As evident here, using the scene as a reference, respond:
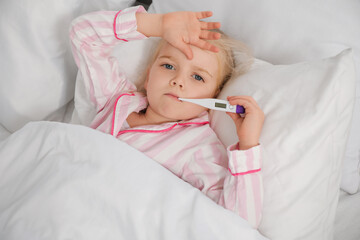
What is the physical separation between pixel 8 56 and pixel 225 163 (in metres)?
0.83

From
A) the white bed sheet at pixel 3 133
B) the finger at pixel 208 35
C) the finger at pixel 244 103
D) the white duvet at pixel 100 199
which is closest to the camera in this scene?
the white duvet at pixel 100 199

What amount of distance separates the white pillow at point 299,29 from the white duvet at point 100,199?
522 millimetres

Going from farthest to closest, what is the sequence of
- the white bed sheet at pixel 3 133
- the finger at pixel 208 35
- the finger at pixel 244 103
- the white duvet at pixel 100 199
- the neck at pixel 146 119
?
the white bed sheet at pixel 3 133 → the neck at pixel 146 119 → the finger at pixel 208 35 → the finger at pixel 244 103 → the white duvet at pixel 100 199

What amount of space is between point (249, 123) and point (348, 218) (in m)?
0.53

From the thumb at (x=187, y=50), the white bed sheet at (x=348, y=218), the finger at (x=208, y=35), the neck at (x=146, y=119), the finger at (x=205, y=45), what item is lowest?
the white bed sheet at (x=348, y=218)

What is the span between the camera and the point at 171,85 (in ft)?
2.99

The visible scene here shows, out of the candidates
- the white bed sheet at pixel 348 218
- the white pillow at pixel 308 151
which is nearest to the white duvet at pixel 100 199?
the white pillow at pixel 308 151

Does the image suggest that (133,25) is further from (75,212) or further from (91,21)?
(75,212)

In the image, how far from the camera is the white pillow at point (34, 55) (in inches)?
40.3

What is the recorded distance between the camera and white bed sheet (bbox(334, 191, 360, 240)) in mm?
960

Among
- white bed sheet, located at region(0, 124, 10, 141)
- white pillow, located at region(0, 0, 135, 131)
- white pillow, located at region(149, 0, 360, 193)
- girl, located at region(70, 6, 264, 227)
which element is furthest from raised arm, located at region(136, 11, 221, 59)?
white bed sheet, located at region(0, 124, 10, 141)

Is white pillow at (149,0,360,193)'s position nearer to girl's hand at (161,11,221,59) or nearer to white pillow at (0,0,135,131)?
girl's hand at (161,11,221,59)

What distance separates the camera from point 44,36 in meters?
1.04

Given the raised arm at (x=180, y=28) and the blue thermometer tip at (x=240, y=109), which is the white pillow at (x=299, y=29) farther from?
the blue thermometer tip at (x=240, y=109)
